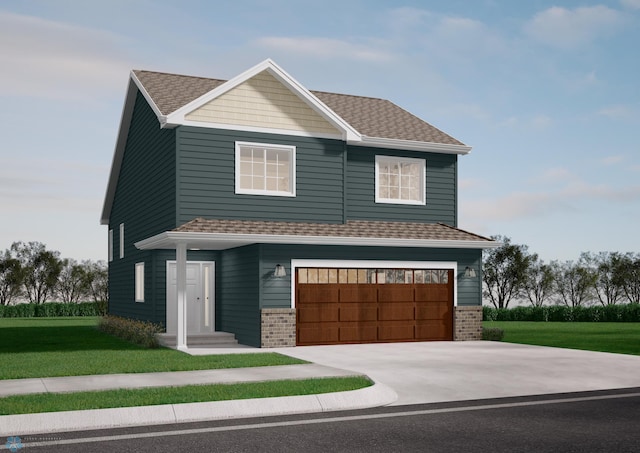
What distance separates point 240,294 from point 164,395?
34.8ft

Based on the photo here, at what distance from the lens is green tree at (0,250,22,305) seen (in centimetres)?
6331

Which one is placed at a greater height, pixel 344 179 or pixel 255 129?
pixel 255 129

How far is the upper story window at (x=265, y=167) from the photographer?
71.5ft

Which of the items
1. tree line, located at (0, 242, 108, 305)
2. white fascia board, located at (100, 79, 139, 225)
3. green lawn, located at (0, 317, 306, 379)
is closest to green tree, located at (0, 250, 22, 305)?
tree line, located at (0, 242, 108, 305)

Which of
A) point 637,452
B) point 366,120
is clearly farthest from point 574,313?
point 637,452

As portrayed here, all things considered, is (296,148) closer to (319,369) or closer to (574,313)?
(319,369)

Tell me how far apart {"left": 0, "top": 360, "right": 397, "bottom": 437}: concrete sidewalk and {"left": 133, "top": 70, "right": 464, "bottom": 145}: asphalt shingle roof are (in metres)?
10.2

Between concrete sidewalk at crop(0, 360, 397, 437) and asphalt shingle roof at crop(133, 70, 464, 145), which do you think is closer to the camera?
concrete sidewalk at crop(0, 360, 397, 437)

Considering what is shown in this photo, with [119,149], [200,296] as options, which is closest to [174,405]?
[200,296]

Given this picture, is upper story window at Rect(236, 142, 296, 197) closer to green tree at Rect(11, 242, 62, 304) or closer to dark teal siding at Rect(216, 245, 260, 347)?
dark teal siding at Rect(216, 245, 260, 347)

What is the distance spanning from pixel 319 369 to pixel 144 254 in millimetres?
11856

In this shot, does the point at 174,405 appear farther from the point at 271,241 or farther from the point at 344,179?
the point at 344,179

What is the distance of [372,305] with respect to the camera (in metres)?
21.5

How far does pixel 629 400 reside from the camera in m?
11.5
